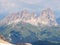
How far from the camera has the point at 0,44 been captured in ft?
42.0
